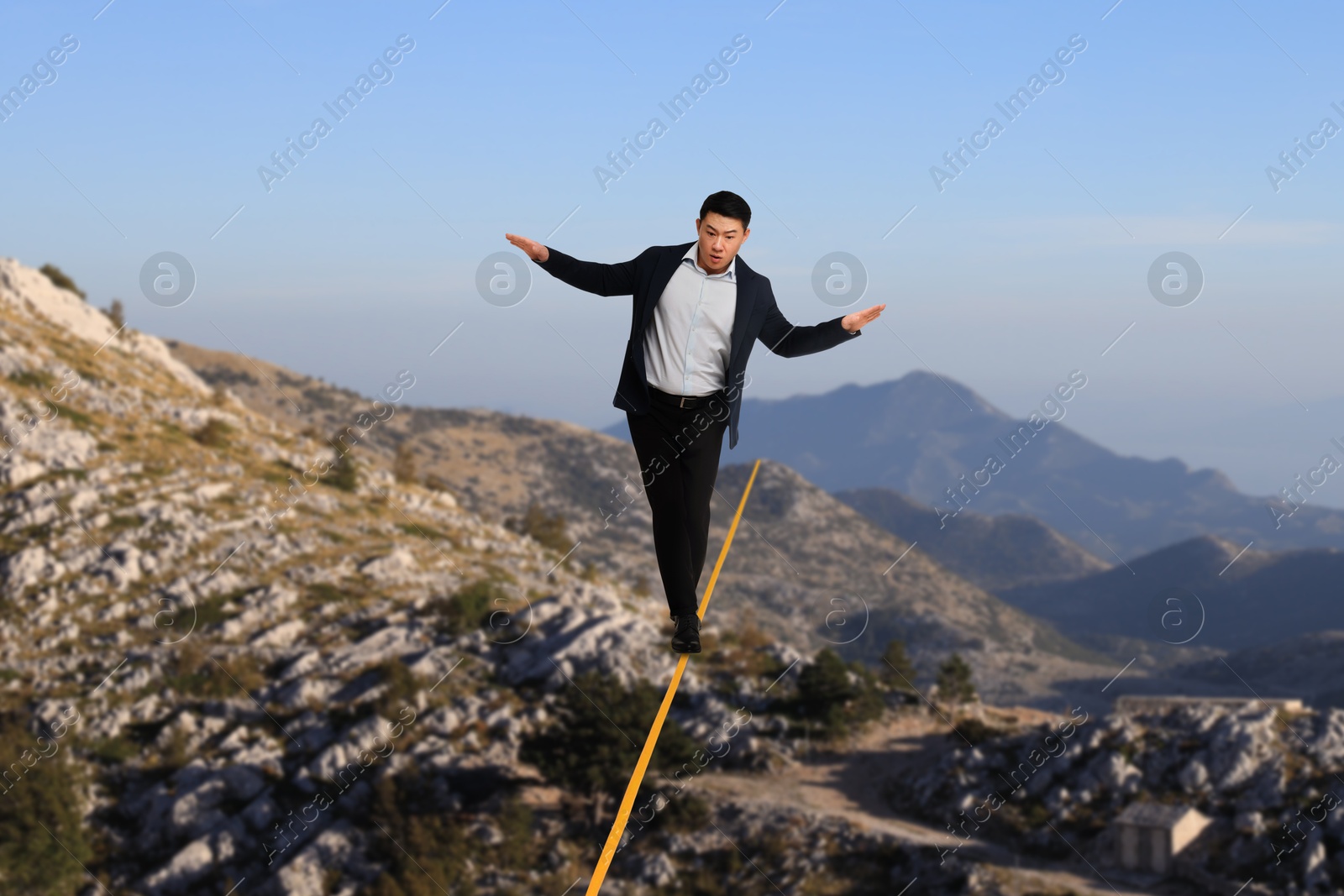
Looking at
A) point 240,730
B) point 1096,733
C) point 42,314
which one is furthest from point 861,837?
point 42,314

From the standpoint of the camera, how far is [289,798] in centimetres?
5975

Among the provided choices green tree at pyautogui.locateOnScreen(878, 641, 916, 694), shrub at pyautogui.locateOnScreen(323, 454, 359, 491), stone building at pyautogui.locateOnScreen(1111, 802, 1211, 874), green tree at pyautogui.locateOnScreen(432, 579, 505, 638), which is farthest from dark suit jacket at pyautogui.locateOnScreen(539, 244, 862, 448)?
shrub at pyautogui.locateOnScreen(323, 454, 359, 491)

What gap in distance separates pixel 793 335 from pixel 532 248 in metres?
2.16

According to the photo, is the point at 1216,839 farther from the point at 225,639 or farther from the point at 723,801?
the point at 225,639

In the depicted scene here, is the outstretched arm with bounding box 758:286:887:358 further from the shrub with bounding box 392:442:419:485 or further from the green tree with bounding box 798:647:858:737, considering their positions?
the shrub with bounding box 392:442:419:485

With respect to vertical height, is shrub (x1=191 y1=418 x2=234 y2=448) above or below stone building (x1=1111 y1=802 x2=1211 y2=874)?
below

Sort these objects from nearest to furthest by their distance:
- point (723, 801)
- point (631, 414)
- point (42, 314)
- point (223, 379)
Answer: point (631, 414) → point (723, 801) → point (42, 314) → point (223, 379)

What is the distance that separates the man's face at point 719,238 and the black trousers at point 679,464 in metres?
1.02

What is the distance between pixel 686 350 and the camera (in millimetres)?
9109

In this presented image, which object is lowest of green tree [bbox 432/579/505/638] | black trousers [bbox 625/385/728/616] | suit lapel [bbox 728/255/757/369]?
green tree [bbox 432/579/505/638]

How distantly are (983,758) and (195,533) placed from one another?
49.0 metres

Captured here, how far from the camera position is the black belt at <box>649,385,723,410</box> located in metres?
9.23

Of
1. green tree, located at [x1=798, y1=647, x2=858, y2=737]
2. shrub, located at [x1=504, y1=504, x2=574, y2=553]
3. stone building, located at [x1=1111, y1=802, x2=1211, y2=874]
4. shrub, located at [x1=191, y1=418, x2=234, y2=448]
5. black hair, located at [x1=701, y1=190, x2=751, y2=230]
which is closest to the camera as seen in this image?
black hair, located at [x1=701, y1=190, x2=751, y2=230]

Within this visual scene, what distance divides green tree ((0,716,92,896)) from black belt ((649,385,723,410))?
2238 inches
